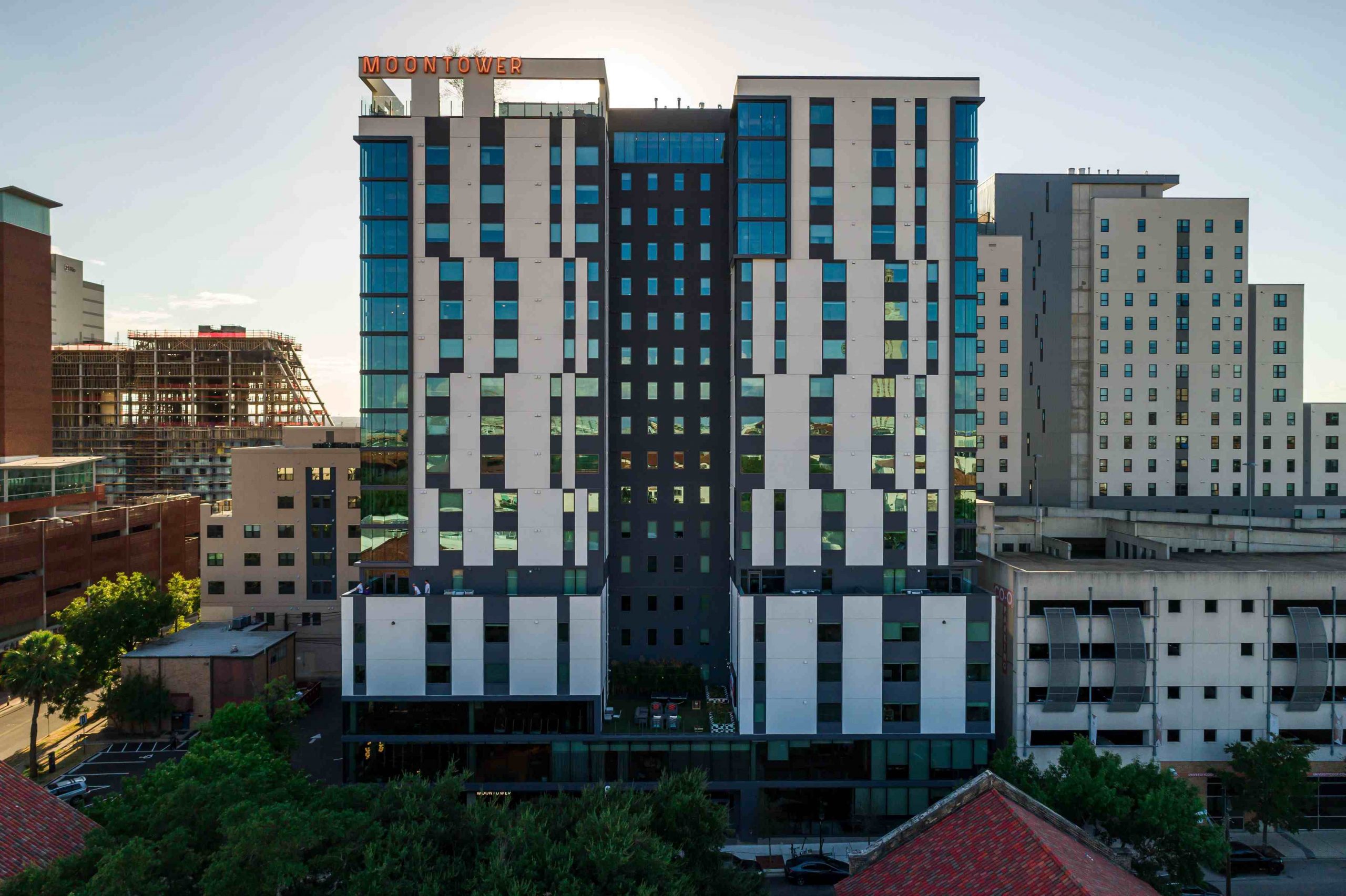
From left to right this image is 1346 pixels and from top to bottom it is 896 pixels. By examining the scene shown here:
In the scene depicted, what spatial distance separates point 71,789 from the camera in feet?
156

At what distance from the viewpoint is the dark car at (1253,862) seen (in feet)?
139

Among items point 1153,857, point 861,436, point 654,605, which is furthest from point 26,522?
point 1153,857

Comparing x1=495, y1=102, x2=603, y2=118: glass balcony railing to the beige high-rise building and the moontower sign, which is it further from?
the beige high-rise building

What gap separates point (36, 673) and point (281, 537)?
2319 cm

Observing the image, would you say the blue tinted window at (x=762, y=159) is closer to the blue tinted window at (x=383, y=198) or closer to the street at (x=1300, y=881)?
the blue tinted window at (x=383, y=198)

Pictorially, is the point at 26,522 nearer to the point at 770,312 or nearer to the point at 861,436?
the point at 770,312

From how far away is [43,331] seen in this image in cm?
9162

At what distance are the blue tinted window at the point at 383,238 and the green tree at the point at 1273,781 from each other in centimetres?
6571

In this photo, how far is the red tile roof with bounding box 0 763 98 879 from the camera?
24312 mm

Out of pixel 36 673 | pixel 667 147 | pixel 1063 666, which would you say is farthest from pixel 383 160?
pixel 1063 666

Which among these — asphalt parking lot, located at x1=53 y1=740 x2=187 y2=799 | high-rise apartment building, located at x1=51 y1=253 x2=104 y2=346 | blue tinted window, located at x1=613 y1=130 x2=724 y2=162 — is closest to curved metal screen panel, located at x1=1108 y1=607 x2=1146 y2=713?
blue tinted window, located at x1=613 y1=130 x2=724 y2=162

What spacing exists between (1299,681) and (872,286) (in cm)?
3899

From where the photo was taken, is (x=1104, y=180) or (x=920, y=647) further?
(x=1104, y=180)

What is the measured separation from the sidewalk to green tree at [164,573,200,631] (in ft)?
295
